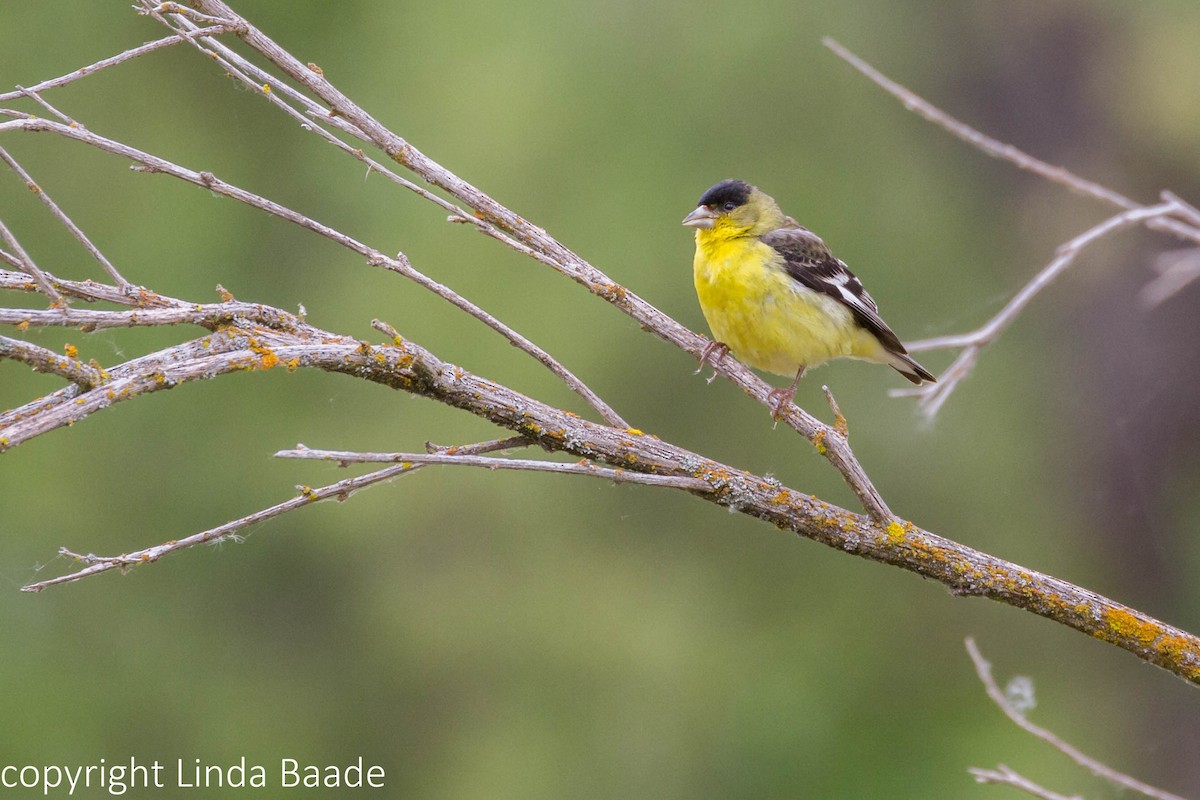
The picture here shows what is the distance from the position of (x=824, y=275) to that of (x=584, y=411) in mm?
4028

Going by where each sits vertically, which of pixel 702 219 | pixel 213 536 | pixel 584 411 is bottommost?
pixel 584 411

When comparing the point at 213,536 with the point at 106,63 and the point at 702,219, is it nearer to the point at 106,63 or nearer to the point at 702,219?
the point at 106,63

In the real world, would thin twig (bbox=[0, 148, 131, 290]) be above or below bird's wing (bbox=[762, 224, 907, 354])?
below

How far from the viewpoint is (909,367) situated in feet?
18.1

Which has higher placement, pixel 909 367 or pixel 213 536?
pixel 909 367

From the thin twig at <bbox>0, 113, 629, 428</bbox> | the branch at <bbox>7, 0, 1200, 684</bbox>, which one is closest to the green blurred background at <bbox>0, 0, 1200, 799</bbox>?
the branch at <bbox>7, 0, 1200, 684</bbox>

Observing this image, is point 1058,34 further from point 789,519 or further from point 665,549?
point 789,519

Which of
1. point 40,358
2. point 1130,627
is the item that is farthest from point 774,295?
point 40,358

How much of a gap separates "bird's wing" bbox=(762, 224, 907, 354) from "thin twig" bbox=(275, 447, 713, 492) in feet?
7.03

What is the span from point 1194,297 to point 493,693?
6.22 m

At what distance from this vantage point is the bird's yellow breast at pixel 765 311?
4762 millimetres

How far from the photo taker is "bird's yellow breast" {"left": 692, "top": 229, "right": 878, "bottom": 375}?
15.6ft

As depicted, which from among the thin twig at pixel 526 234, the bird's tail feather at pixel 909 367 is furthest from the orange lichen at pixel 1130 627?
the bird's tail feather at pixel 909 367

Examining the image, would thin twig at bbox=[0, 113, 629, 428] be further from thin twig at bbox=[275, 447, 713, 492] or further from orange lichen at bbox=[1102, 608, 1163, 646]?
orange lichen at bbox=[1102, 608, 1163, 646]
